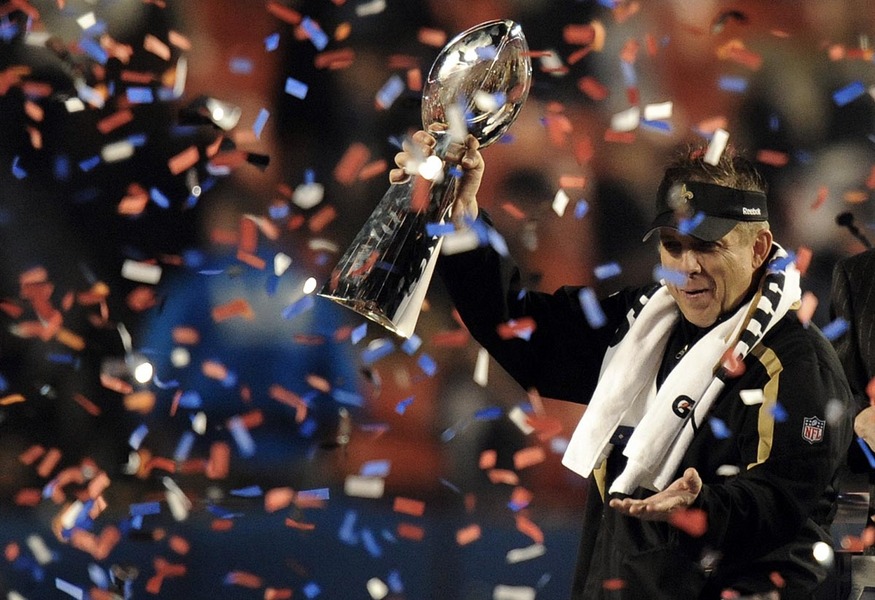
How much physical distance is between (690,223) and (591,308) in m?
0.38

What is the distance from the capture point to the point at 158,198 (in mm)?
4266

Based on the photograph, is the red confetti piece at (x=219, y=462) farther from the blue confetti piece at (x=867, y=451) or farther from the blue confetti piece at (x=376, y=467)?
the blue confetti piece at (x=867, y=451)

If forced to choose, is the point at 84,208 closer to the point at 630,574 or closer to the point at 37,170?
the point at 37,170

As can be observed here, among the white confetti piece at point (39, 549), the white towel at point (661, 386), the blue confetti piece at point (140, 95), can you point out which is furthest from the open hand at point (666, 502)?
the blue confetti piece at point (140, 95)

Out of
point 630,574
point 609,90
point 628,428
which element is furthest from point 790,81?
point 630,574

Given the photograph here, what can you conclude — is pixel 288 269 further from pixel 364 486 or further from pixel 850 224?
pixel 850 224

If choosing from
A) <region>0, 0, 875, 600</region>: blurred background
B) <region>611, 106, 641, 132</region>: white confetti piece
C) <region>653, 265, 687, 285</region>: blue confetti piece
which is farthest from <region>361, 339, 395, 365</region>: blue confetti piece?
<region>653, 265, 687, 285</region>: blue confetti piece

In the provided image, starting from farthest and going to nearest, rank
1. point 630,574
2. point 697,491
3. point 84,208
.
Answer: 1. point 84,208
2. point 630,574
3. point 697,491

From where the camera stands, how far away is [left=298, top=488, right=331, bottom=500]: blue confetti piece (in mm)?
4188

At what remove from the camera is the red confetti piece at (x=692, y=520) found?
86.3 inches

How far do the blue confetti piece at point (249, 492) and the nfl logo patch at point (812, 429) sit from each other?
7.41ft

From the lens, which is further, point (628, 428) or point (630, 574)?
point (628, 428)

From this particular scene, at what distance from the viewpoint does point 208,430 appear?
4.20 meters

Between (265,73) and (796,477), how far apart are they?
2.54 metres
